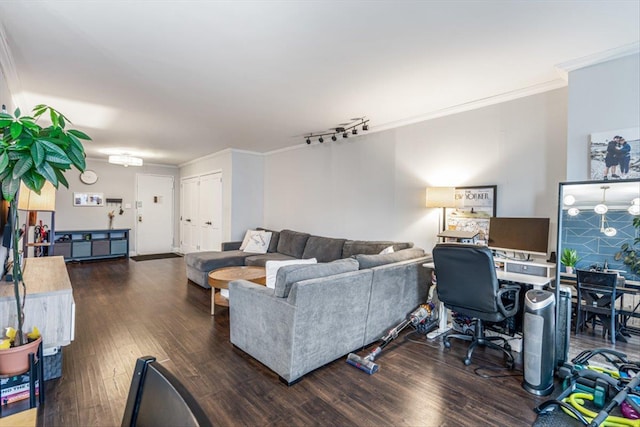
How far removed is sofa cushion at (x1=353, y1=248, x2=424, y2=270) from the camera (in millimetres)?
2928

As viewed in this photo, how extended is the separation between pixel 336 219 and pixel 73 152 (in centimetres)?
380

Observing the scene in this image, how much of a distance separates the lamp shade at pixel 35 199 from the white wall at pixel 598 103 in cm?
500

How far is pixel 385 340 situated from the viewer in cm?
286

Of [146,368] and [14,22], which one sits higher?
[14,22]

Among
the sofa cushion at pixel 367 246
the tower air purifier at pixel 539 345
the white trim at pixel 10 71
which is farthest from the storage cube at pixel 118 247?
the tower air purifier at pixel 539 345

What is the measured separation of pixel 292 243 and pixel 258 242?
73 cm

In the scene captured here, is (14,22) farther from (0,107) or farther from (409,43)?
(409,43)

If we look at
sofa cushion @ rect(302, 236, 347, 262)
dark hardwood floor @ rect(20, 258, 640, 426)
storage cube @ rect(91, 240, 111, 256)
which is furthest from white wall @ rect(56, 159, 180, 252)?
sofa cushion @ rect(302, 236, 347, 262)

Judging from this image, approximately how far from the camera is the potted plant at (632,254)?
2303 millimetres

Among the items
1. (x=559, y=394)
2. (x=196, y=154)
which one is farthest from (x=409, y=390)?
(x=196, y=154)

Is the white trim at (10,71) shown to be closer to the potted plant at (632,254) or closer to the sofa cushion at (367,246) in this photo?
the sofa cushion at (367,246)

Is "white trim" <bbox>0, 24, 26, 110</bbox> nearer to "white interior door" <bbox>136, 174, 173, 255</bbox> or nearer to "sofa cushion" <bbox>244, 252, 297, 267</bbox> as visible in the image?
"sofa cushion" <bbox>244, 252, 297, 267</bbox>

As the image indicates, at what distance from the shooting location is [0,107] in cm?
254

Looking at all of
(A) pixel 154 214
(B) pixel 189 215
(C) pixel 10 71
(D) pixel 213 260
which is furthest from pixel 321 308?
(A) pixel 154 214
